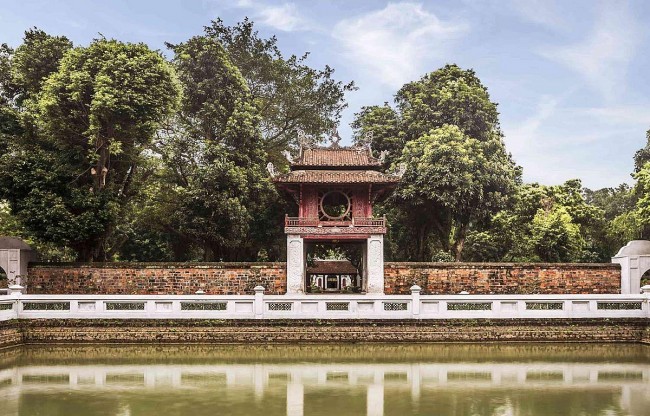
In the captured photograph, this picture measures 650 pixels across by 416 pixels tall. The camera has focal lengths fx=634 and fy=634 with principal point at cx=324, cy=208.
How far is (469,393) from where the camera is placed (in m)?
13.1

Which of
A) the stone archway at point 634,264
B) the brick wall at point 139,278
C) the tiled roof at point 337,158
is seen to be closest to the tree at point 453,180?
the tiled roof at point 337,158

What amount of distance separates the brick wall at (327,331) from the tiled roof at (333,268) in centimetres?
1270

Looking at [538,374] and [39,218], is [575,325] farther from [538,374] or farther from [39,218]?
[39,218]

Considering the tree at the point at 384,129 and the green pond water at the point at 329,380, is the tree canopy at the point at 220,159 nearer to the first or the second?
the tree at the point at 384,129

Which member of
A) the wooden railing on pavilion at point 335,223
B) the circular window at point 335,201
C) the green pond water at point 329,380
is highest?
the circular window at point 335,201

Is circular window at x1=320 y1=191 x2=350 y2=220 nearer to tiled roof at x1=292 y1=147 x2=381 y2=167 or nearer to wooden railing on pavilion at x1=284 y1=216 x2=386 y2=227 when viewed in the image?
wooden railing on pavilion at x1=284 y1=216 x2=386 y2=227

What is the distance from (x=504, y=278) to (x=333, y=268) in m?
13.0

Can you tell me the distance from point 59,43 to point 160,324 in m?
16.3

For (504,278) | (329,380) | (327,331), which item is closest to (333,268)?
(504,278)

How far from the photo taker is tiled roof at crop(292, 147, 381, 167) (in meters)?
26.3

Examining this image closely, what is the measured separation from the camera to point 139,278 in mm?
24406

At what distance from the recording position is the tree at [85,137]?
24.7 meters

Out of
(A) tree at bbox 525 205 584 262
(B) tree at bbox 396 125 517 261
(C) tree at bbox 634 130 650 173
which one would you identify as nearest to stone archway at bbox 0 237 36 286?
(B) tree at bbox 396 125 517 261

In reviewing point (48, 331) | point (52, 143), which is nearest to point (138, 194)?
point (52, 143)
